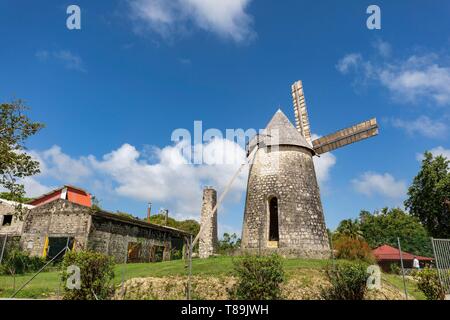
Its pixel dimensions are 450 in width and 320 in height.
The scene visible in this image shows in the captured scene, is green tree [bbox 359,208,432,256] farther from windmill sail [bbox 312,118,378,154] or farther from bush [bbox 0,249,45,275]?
bush [bbox 0,249,45,275]

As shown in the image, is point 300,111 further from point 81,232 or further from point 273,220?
point 81,232

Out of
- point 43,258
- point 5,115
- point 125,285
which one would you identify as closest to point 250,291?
point 125,285

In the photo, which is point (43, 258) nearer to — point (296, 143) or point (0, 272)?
point (0, 272)

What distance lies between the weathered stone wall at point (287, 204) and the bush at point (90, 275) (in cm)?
681

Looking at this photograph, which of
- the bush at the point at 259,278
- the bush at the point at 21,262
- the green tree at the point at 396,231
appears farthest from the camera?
the green tree at the point at 396,231

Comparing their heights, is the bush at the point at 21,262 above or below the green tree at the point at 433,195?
below

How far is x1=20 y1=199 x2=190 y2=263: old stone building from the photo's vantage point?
786 inches

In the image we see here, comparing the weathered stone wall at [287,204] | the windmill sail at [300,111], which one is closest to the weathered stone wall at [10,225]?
the weathered stone wall at [287,204]

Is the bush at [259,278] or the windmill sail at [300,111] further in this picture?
the windmill sail at [300,111]

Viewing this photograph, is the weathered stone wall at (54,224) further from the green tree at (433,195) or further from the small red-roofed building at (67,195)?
the green tree at (433,195)

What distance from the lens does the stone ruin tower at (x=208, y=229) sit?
19906mm

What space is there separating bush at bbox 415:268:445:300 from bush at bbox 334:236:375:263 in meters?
3.31

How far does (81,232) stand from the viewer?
19766 millimetres

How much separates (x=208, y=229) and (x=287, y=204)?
7247 millimetres
